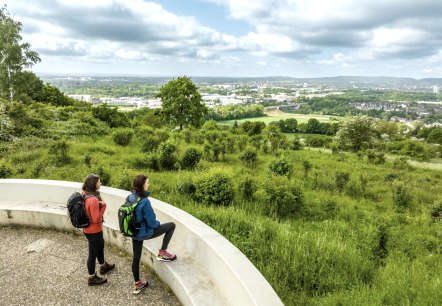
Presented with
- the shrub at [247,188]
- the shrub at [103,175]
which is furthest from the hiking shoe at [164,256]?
the shrub at [103,175]

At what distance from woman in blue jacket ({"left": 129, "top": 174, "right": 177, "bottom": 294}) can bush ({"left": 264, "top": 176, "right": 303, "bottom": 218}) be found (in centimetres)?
351

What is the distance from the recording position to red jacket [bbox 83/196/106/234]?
421 centimetres

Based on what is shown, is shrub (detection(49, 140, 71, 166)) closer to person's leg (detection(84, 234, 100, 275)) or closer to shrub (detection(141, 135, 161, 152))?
shrub (detection(141, 135, 161, 152))

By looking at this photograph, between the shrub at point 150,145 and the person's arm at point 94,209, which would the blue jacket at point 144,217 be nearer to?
the person's arm at point 94,209

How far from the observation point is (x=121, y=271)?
4852 mm

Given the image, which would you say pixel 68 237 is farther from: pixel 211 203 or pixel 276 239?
pixel 276 239

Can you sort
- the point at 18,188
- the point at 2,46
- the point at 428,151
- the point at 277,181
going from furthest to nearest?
the point at 428,151
the point at 2,46
the point at 277,181
the point at 18,188

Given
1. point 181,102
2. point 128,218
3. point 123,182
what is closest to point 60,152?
point 123,182

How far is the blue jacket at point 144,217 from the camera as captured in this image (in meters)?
4.10

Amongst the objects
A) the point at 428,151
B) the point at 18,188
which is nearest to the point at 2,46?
the point at 18,188

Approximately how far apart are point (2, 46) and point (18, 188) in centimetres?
2917

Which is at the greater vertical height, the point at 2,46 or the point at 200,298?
the point at 2,46

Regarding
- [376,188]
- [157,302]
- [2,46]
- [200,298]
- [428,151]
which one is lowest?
[428,151]

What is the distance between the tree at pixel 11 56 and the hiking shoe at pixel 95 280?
106 feet
